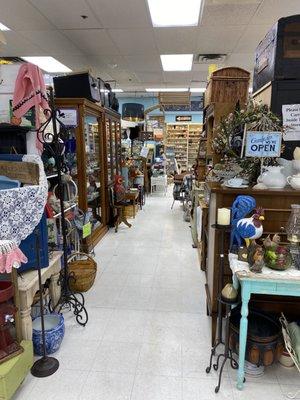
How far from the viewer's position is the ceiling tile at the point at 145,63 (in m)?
6.29

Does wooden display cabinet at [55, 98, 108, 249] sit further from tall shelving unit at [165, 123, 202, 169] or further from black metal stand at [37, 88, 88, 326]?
Answer: tall shelving unit at [165, 123, 202, 169]

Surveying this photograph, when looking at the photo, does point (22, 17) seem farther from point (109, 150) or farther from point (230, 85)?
point (230, 85)

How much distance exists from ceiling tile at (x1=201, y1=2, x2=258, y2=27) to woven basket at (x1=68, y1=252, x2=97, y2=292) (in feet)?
11.7

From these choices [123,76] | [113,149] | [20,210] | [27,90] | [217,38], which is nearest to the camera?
[20,210]

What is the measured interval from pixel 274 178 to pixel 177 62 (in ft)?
17.7

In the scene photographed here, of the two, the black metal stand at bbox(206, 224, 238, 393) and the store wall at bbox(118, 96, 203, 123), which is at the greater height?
the store wall at bbox(118, 96, 203, 123)

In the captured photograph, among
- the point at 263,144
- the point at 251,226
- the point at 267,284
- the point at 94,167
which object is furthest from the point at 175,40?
the point at 267,284

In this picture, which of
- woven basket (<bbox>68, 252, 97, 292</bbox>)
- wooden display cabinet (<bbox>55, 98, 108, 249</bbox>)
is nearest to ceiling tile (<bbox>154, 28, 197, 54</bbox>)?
wooden display cabinet (<bbox>55, 98, 108, 249</bbox>)

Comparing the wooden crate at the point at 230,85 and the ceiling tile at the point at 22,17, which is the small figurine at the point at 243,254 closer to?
the wooden crate at the point at 230,85

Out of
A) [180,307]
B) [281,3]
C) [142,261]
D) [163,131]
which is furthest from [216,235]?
[163,131]

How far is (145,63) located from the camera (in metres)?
6.74

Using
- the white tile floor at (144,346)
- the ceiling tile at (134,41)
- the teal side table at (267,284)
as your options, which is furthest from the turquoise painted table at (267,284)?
the ceiling tile at (134,41)

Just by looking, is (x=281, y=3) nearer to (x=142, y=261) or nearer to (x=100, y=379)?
(x=142, y=261)

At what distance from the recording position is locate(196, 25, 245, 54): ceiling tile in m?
4.74
